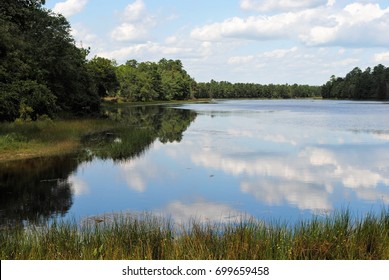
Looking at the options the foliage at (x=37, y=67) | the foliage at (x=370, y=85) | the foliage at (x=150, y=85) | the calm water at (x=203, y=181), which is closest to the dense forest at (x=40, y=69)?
the foliage at (x=37, y=67)

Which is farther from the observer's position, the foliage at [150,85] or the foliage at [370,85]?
the foliage at [370,85]

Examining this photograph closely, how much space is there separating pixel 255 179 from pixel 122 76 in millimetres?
118104

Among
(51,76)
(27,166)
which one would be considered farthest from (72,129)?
(27,166)

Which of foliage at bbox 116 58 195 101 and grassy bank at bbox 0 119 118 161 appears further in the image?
foliage at bbox 116 58 195 101

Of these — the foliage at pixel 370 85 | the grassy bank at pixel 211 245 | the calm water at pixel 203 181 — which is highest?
the foliage at pixel 370 85

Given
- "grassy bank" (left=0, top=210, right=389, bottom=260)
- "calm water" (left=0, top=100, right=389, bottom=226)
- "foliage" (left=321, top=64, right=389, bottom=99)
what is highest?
"foliage" (left=321, top=64, right=389, bottom=99)

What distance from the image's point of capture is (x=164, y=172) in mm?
23906

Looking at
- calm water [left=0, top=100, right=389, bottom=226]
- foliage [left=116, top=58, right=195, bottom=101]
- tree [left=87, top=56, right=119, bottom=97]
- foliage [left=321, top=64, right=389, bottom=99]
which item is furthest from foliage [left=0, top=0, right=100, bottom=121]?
foliage [left=321, top=64, right=389, bottom=99]

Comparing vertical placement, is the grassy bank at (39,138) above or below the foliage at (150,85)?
below

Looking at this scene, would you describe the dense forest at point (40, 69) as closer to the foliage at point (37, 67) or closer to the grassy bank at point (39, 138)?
the foliage at point (37, 67)

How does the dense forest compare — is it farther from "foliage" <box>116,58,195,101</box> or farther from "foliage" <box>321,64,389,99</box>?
"foliage" <box>321,64,389,99</box>

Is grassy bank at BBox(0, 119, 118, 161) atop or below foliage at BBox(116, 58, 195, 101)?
below

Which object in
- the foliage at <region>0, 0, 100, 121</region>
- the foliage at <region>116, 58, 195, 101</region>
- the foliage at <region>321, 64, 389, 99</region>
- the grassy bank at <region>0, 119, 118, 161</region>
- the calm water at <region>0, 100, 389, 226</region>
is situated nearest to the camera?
the calm water at <region>0, 100, 389, 226</region>

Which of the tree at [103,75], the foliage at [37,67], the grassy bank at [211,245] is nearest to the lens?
the grassy bank at [211,245]
